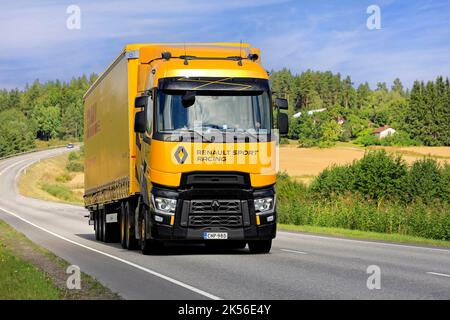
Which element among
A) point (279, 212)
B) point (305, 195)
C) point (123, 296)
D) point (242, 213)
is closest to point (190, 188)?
point (242, 213)

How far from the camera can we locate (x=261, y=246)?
19188mm

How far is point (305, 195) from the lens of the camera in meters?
48.5

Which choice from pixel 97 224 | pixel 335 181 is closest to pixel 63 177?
pixel 335 181

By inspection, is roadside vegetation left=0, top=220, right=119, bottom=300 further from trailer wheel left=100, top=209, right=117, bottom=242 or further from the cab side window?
trailer wheel left=100, top=209, right=117, bottom=242

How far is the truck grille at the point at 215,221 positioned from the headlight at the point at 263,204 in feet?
1.44

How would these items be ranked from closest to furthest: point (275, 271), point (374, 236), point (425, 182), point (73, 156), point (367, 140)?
1. point (275, 271)
2. point (374, 236)
3. point (425, 182)
4. point (73, 156)
5. point (367, 140)

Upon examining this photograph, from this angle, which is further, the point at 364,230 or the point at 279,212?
the point at 279,212

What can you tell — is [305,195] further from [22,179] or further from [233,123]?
[22,179]

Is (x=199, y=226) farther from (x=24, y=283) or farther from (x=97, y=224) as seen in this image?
(x=97, y=224)

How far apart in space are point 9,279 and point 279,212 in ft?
92.4

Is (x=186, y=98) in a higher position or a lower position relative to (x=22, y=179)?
higher

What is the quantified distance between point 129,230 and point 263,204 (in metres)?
4.59

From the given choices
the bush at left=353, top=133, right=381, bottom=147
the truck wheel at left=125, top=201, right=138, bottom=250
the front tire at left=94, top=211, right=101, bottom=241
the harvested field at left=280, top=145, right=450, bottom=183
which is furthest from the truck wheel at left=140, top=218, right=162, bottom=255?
the bush at left=353, top=133, right=381, bottom=147

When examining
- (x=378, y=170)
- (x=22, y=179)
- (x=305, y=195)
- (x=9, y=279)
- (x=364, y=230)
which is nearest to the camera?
(x=9, y=279)
